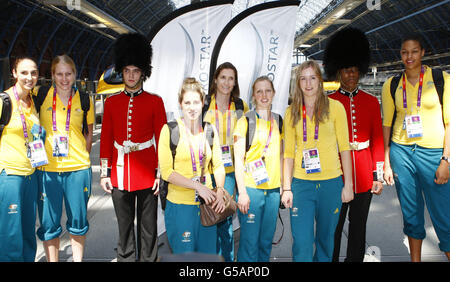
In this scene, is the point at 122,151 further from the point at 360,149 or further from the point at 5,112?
the point at 360,149

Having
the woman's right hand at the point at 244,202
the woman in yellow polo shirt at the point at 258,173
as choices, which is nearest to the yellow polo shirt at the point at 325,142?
the woman in yellow polo shirt at the point at 258,173

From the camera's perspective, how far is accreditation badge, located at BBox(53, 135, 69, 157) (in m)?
2.65

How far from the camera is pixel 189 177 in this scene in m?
2.37

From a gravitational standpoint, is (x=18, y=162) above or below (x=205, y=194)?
above

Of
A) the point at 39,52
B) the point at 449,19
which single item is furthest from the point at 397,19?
the point at 39,52

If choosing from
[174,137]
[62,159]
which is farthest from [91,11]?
[174,137]

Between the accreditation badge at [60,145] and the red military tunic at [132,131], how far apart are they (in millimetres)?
252

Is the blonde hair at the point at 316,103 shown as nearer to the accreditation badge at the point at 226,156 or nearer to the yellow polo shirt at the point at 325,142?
the yellow polo shirt at the point at 325,142

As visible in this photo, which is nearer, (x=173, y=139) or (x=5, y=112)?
(x=173, y=139)

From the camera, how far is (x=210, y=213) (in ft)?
7.63

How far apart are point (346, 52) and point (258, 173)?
4.05 feet

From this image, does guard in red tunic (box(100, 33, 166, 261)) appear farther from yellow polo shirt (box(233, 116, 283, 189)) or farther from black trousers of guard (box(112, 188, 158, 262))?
yellow polo shirt (box(233, 116, 283, 189))

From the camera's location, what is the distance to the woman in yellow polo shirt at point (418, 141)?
2.71 metres

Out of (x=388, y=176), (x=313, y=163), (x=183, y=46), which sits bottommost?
(x=388, y=176)
